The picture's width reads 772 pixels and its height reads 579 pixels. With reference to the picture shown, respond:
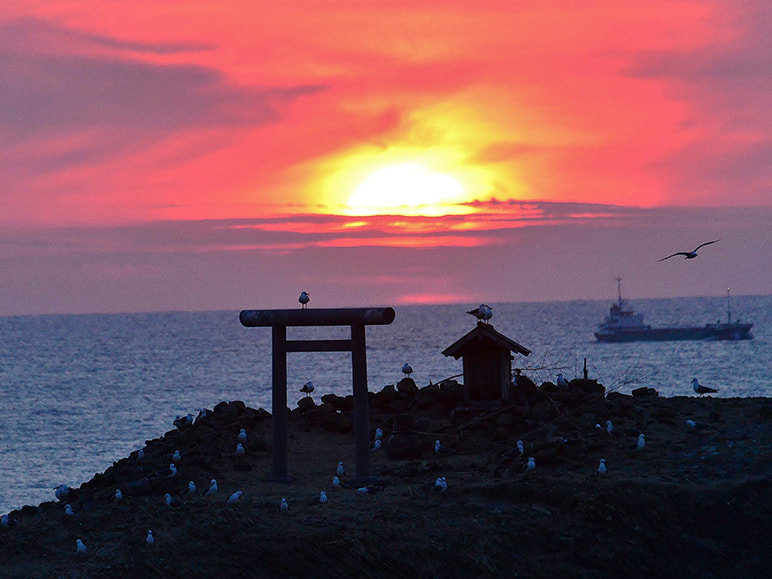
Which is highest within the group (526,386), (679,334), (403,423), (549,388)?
(679,334)

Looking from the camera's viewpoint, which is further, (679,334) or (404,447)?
(679,334)

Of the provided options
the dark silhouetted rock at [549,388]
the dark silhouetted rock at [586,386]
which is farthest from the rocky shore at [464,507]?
the dark silhouetted rock at [586,386]

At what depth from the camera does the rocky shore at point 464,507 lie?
23.1 metres

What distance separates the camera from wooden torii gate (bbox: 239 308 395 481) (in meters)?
28.6

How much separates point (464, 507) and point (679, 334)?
563 feet

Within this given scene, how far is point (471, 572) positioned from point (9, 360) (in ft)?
547

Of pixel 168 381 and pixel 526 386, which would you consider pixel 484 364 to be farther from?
pixel 168 381

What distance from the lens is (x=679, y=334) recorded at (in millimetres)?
189625

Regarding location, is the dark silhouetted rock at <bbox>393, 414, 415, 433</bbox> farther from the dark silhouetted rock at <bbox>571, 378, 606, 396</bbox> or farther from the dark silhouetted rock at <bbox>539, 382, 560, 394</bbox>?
the dark silhouetted rock at <bbox>571, 378, 606, 396</bbox>

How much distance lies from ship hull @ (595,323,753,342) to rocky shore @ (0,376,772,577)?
162 m

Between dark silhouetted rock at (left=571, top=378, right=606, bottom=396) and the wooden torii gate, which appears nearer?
the wooden torii gate

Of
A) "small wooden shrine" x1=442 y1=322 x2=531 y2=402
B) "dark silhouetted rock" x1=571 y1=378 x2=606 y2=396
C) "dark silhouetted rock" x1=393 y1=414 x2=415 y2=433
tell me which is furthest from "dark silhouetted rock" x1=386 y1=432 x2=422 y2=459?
"dark silhouetted rock" x1=571 y1=378 x2=606 y2=396

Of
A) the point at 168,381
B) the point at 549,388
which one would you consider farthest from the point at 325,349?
the point at 168,381

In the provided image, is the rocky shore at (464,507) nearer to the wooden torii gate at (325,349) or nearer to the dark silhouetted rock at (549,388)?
the wooden torii gate at (325,349)
